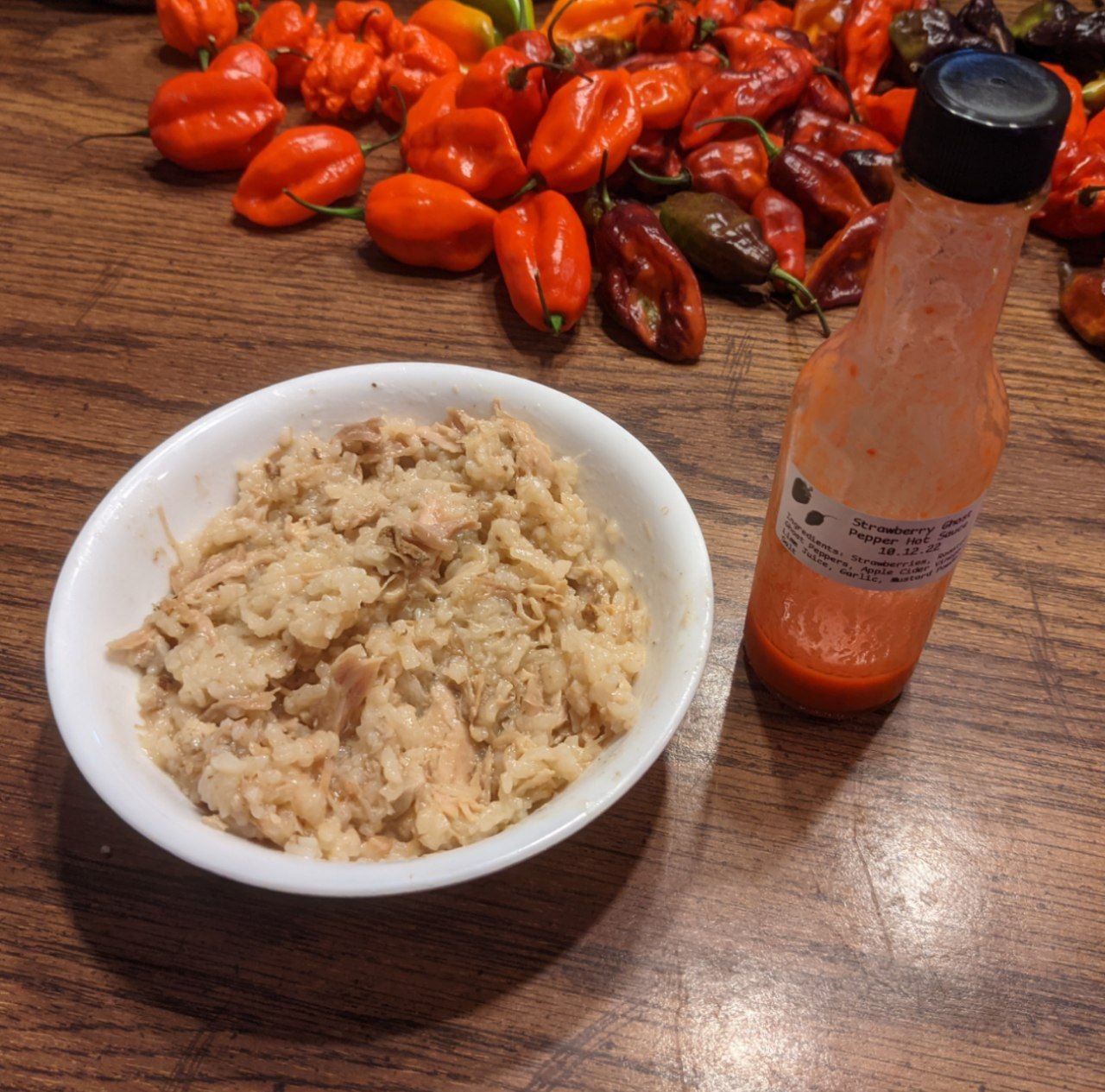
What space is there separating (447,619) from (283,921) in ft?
1.59

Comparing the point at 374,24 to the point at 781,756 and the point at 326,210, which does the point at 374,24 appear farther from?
the point at 781,756

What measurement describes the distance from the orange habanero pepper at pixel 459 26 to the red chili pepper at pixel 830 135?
3.25ft

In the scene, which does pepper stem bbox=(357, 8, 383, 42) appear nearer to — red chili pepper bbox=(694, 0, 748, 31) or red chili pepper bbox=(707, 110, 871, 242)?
red chili pepper bbox=(694, 0, 748, 31)

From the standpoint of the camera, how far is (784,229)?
2.46 meters

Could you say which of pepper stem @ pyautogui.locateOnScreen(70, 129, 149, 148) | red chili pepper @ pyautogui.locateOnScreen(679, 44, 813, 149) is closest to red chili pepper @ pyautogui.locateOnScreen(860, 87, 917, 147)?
red chili pepper @ pyautogui.locateOnScreen(679, 44, 813, 149)

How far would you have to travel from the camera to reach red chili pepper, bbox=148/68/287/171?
2.66m

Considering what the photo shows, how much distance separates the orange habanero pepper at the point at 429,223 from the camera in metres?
2.39

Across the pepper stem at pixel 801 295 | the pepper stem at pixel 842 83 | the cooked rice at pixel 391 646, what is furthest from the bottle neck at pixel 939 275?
the pepper stem at pixel 842 83

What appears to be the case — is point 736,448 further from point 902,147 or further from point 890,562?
point 902,147

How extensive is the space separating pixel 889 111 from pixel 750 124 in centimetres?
40

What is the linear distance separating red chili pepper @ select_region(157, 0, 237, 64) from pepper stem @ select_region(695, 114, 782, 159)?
5.02ft

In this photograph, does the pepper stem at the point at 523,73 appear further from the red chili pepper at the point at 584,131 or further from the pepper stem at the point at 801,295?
the pepper stem at the point at 801,295

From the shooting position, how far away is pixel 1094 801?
1.52 m

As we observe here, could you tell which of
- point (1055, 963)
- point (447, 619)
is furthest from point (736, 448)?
point (1055, 963)
